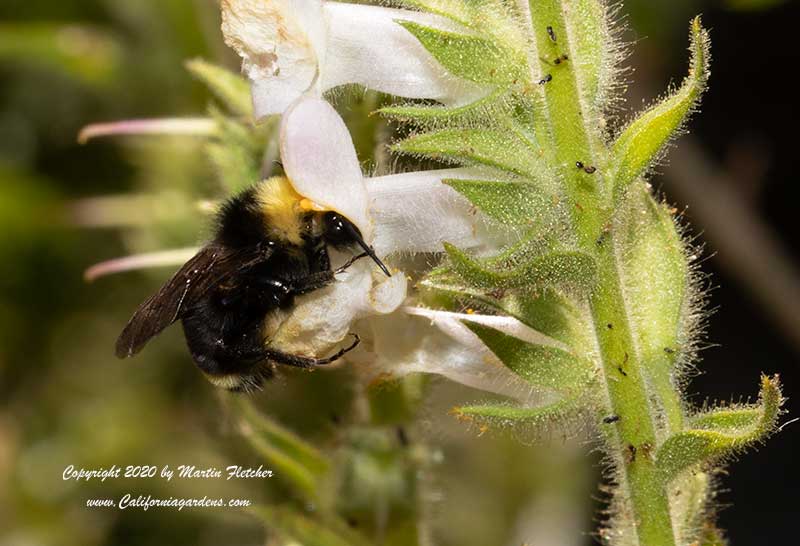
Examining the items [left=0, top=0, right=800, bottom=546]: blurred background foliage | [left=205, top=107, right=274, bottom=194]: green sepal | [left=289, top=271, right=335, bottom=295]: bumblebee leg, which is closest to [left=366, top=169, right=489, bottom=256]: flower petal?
[left=289, top=271, right=335, bottom=295]: bumblebee leg

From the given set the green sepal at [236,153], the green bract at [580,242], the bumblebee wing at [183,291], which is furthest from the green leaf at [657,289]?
the green sepal at [236,153]

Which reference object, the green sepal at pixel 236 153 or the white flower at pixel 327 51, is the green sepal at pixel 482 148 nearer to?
the white flower at pixel 327 51

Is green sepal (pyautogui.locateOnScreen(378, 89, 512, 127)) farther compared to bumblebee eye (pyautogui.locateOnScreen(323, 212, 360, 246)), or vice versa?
bumblebee eye (pyautogui.locateOnScreen(323, 212, 360, 246))

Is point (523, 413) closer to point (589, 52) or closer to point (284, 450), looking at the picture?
point (589, 52)

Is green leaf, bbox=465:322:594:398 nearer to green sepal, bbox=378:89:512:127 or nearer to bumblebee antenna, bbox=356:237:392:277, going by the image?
bumblebee antenna, bbox=356:237:392:277

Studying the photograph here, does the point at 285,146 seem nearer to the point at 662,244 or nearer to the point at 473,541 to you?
the point at 662,244

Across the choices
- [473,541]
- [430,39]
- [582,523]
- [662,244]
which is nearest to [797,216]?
[582,523]
